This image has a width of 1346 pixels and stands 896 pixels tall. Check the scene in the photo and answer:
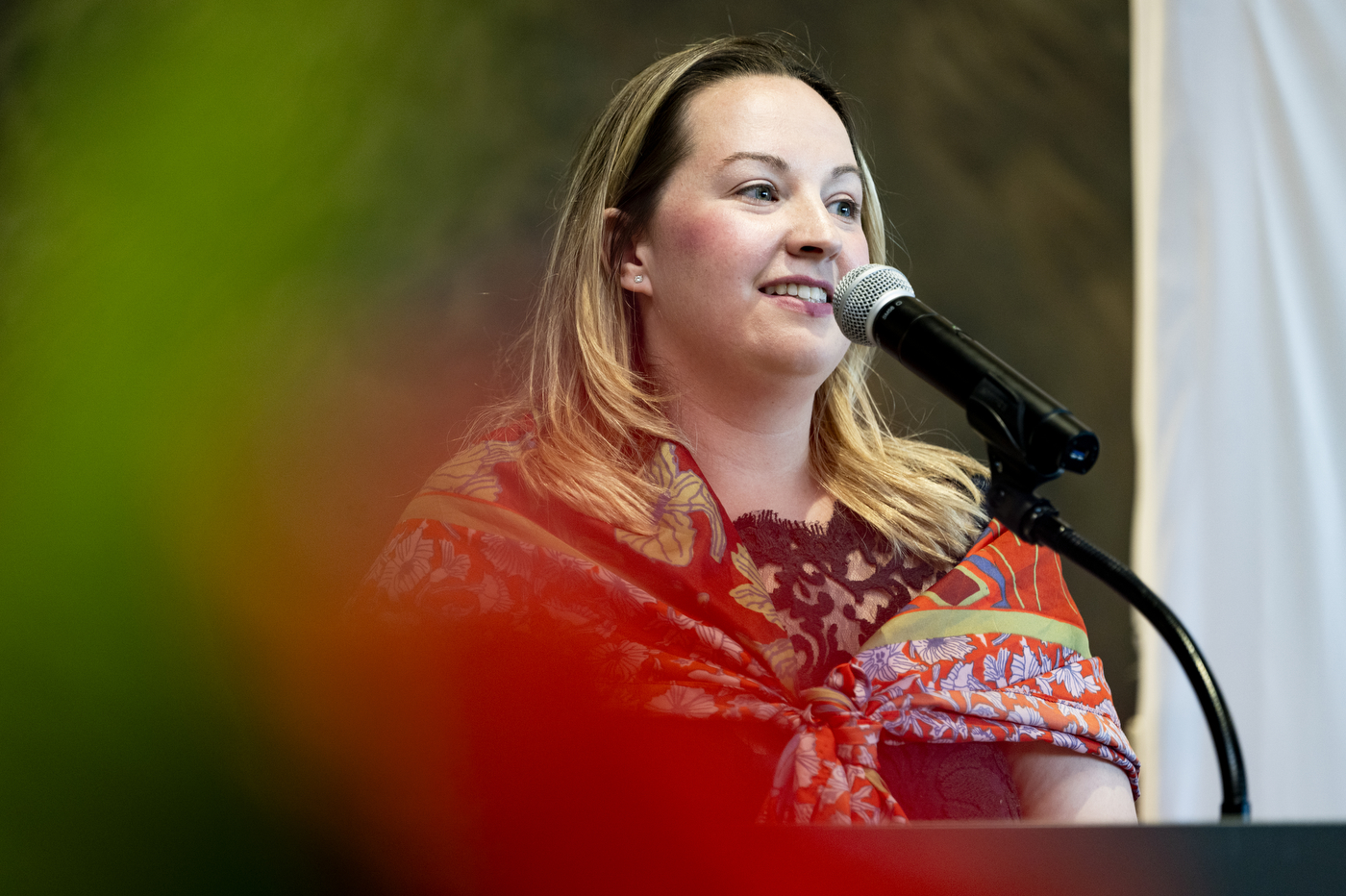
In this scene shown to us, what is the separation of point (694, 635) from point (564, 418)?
0.36 metres

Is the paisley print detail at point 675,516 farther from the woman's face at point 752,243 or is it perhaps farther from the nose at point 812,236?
the nose at point 812,236

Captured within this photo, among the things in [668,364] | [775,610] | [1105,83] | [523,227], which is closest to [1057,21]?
[1105,83]

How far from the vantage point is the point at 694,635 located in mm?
1287

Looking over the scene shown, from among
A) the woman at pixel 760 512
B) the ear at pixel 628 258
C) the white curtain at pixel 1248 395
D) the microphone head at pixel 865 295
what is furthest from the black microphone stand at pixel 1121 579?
the white curtain at pixel 1248 395

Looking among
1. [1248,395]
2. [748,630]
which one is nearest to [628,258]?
[748,630]

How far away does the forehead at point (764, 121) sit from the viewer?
148cm

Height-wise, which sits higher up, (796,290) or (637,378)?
(796,290)

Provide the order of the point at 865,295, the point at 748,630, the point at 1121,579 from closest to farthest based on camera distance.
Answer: the point at 1121,579 → the point at 865,295 → the point at 748,630

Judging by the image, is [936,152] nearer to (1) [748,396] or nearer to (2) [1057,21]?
(2) [1057,21]

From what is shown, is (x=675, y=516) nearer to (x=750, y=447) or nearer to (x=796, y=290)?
(x=750, y=447)

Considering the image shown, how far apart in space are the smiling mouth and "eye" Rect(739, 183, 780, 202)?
12 cm

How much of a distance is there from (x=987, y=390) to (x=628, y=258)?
86 cm

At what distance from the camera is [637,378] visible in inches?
59.9

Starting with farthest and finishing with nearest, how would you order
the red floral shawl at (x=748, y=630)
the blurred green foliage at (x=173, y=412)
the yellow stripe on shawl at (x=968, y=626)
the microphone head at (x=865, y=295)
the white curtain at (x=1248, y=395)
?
the white curtain at (x=1248, y=395) → the yellow stripe on shawl at (x=968, y=626) → the red floral shawl at (x=748, y=630) → the microphone head at (x=865, y=295) → the blurred green foliage at (x=173, y=412)
